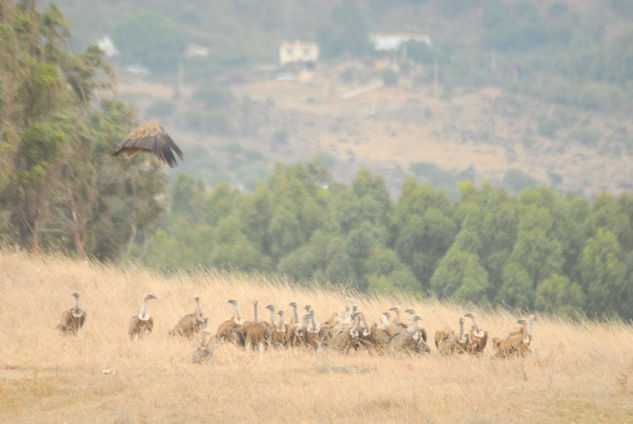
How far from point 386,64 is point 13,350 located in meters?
155

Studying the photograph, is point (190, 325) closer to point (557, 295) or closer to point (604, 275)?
point (557, 295)

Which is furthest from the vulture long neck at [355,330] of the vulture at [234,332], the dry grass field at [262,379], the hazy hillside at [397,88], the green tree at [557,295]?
the hazy hillside at [397,88]

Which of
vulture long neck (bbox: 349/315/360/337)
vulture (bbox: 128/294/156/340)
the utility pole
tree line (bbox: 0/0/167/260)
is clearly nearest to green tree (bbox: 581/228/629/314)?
tree line (bbox: 0/0/167/260)

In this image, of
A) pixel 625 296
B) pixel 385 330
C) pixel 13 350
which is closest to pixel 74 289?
pixel 13 350

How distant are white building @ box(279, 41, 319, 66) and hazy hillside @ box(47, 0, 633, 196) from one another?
6.91 ft

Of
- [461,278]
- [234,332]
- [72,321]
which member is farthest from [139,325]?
[461,278]

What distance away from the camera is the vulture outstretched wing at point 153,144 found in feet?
47.3

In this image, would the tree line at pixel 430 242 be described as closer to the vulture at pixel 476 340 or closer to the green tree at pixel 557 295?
the green tree at pixel 557 295

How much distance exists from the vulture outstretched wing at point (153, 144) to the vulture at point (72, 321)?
2.98 meters

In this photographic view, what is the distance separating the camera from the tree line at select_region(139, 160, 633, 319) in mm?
37562

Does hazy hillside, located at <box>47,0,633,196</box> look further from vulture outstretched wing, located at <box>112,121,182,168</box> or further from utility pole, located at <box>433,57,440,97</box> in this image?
vulture outstretched wing, located at <box>112,121,182,168</box>

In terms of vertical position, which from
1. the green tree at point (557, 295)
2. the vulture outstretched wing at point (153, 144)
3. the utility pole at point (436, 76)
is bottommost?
the green tree at point (557, 295)

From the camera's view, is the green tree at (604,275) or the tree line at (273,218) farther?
the green tree at (604,275)

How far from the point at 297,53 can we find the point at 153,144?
15945 cm
